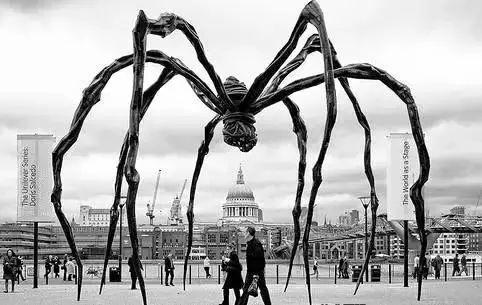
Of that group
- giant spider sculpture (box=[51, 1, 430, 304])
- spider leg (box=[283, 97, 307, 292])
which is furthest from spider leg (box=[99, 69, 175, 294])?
spider leg (box=[283, 97, 307, 292])

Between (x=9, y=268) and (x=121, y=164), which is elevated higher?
(x=121, y=164)

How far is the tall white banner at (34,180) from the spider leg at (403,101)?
1300 cm

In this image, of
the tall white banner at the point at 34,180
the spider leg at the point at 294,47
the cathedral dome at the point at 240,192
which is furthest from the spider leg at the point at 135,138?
the cathedral dome at the point at 240,192

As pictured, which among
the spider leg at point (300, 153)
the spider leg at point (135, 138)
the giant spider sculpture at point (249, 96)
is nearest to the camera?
the spider leg at point (135, 138)

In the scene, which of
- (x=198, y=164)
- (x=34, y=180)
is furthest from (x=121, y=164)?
(x=34, y=180)

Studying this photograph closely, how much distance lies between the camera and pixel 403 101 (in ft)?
41.3

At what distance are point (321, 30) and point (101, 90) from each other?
3.44m

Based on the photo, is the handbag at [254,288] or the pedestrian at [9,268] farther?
the pedestrian at [9,268]

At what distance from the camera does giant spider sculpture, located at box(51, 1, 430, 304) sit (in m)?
10.1

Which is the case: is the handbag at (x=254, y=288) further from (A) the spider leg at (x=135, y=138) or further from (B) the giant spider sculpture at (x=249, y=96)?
(A) the spider leg at (x=135, y=138)

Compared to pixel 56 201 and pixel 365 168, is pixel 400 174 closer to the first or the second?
pixel 365 168

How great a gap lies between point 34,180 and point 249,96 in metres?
13.3

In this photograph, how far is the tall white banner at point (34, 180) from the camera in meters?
23.7

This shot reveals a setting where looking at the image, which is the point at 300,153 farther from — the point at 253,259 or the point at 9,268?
the point at 9,268
